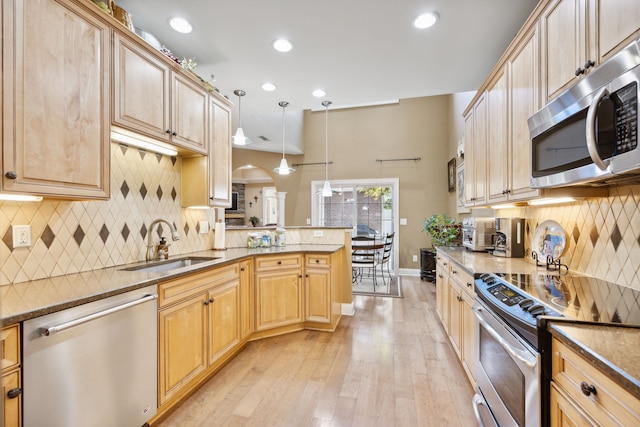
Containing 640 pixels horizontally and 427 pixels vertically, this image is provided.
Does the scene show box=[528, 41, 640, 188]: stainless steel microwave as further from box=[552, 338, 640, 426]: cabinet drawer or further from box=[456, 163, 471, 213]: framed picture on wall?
box=[456, 163, 471, 213]: framed picture on wall

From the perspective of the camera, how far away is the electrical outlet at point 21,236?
1.50m

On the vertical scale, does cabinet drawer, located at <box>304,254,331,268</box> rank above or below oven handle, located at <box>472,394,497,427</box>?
above

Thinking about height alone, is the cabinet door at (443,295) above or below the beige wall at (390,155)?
below

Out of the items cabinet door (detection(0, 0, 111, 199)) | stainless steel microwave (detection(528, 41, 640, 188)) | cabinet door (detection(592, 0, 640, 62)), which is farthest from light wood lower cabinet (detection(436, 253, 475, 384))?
cabinet door (detection(0, 0, 111, 199))

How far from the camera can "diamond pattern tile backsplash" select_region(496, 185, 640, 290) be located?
1.45m

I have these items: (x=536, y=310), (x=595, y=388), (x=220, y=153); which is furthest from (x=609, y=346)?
(x=220, y=153)

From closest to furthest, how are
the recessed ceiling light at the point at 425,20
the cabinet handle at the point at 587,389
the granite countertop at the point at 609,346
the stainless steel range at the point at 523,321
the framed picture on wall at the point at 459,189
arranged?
the granite countertop at the point at 609,346, the cabinet handle at the point at 587,389, the stainless steel range at the point at 523,321, the recessed ceiling light at the point at 425,20, the framed picture on wall at the point at 459,189

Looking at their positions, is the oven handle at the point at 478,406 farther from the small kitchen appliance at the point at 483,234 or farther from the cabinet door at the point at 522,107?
the small kitchen appliance at the point at 483,234

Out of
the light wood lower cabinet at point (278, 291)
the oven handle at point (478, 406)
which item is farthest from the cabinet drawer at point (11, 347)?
the oven handle at point (478, 406)

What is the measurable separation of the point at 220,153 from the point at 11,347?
1.97 m

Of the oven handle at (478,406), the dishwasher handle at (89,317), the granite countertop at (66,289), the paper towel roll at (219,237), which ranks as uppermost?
the paper towel roll at (219,237)

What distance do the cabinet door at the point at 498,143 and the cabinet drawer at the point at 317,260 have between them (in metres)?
1.58

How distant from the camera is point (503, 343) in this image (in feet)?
4.51

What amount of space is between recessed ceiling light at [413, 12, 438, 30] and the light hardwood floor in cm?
266
